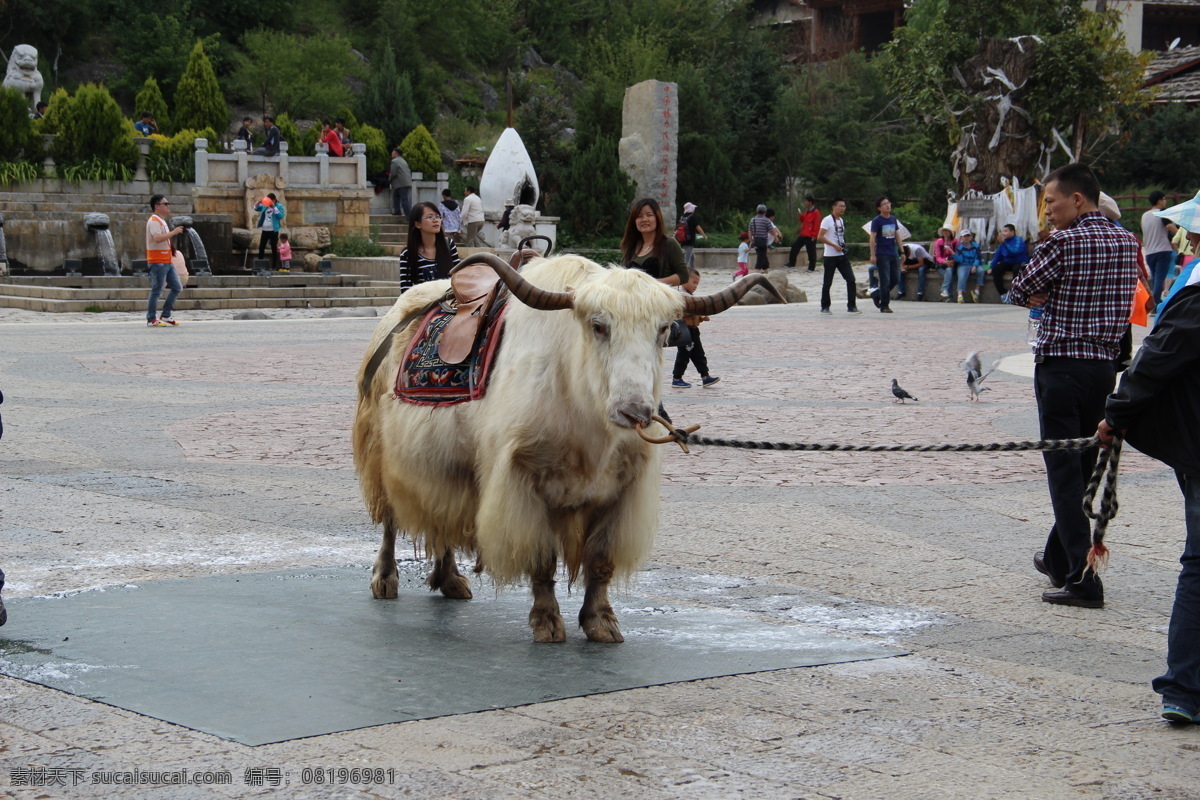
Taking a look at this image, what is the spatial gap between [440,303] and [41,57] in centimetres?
5145

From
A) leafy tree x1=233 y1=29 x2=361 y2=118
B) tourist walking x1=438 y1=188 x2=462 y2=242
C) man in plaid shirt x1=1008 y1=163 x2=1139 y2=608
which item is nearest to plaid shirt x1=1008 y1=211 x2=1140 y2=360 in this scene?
man in plaid shirt x1=1008 y1=163 x2=1139 y2=608

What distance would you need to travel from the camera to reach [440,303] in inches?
254

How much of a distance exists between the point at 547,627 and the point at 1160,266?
17388mm

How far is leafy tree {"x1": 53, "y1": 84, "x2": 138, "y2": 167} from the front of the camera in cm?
3388

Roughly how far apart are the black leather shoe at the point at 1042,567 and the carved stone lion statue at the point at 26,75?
38184 mm

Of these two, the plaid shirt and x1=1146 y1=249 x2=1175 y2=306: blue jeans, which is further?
x1=1146 y1=249 x2=1175 y2=306: blue jeans

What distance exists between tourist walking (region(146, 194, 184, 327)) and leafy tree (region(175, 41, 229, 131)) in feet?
69.0

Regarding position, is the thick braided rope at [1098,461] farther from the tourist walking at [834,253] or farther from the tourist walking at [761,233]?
the tourist walking at [761,233]

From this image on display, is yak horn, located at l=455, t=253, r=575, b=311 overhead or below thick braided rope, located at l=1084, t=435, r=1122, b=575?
overhead

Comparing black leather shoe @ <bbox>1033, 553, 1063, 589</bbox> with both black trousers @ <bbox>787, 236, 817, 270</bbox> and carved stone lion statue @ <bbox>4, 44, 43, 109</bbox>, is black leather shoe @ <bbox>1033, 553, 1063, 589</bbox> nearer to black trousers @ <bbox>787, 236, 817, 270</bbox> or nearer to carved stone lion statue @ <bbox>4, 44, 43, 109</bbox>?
black trousers @ <bbox>787, 236, 817, 270</bbox>

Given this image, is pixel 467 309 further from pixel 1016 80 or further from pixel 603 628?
pixel 1016 80

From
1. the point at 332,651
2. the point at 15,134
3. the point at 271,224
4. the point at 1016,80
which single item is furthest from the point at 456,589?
the point at 15,134

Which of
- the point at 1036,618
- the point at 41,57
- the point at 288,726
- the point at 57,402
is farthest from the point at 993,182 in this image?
the point at 41,57

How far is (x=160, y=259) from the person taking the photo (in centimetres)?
2028
